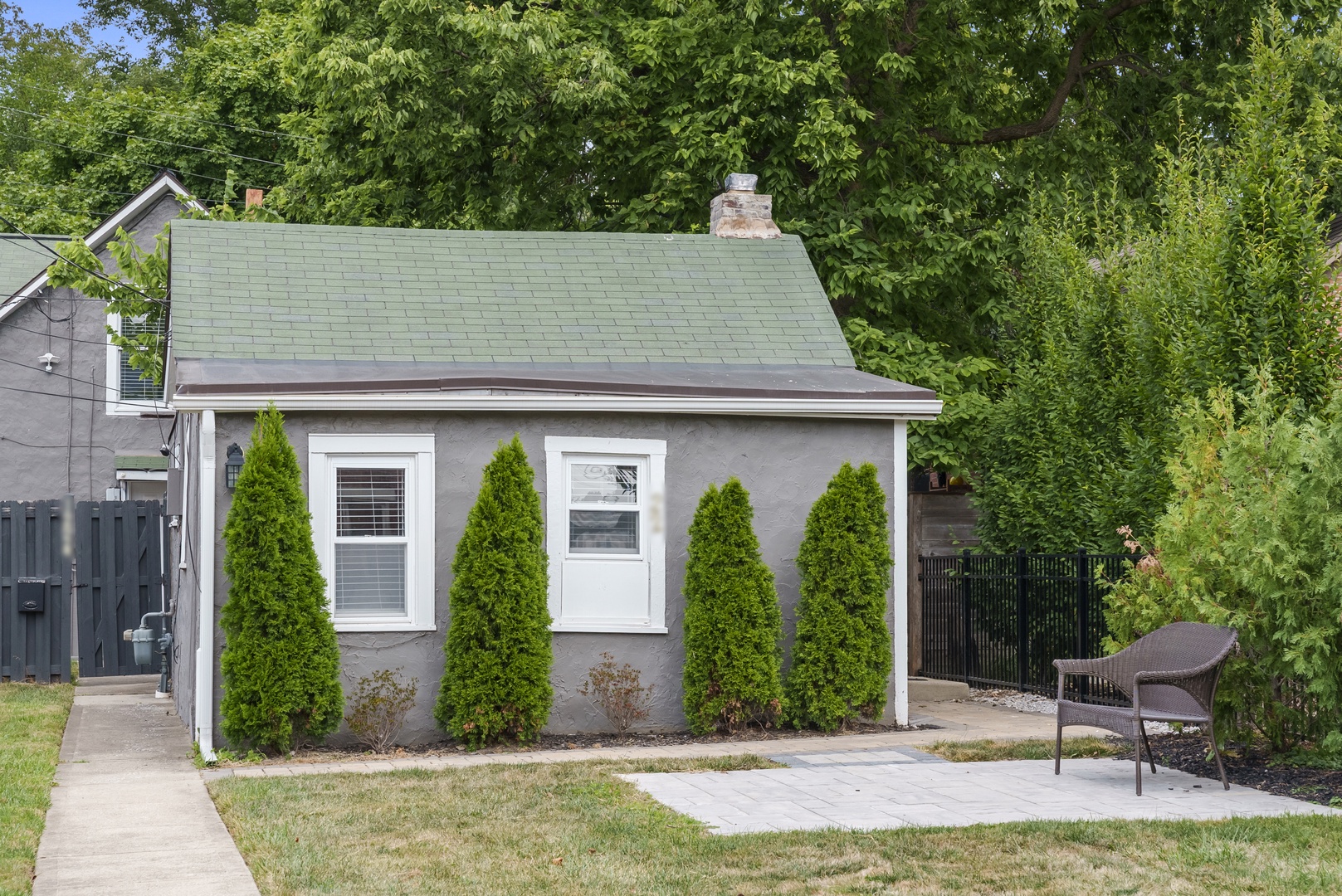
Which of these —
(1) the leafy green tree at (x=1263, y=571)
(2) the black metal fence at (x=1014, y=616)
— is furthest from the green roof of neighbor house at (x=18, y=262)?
(1) the leafy green tree at (x=1263, y=571)

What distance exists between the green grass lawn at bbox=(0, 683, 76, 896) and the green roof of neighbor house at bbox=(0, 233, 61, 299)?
9.88 m

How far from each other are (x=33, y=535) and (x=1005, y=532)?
11.1 metres

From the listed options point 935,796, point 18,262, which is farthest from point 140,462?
point 935,796

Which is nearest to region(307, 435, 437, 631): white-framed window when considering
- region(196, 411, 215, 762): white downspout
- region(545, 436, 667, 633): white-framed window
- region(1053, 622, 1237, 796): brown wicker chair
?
region(196, 411, 215, 762): white downspout

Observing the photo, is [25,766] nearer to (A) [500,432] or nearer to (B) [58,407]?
(A) [500,432]

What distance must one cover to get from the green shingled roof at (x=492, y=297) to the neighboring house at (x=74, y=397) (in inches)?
352

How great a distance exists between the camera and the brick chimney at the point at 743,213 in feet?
48.7

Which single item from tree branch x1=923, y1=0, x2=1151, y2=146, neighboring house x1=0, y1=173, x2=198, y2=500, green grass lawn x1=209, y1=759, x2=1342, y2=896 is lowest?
green grass lawn x1=209, y1=759, x2=1342, y2=896

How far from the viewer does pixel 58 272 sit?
17.7m

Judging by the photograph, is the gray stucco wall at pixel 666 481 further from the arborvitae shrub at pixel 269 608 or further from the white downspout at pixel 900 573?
the arborvitae shrub at pixel 269 608

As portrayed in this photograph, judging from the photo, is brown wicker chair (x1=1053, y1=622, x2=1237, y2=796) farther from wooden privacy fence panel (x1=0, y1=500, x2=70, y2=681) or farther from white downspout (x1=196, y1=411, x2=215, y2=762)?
wooden privacy fence panel (x1=0, y1=500, x2=70, y2=681)

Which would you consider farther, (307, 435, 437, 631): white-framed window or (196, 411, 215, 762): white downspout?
(307, 435, 437, 631): white-framed window

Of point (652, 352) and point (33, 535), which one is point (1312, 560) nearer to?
point (652, 352)

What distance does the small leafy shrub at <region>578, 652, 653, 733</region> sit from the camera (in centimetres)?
1120
